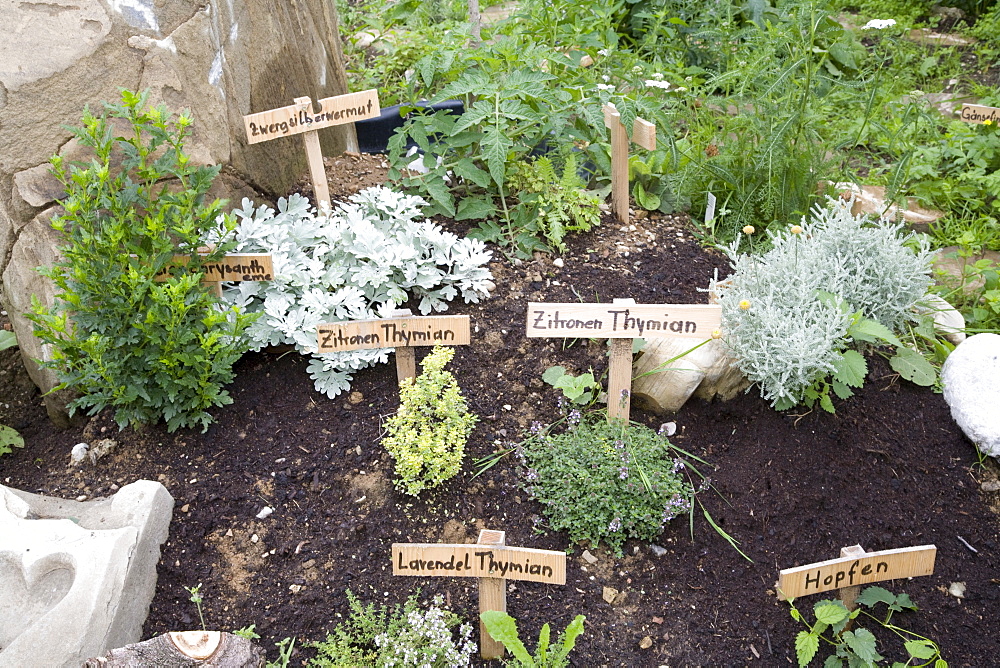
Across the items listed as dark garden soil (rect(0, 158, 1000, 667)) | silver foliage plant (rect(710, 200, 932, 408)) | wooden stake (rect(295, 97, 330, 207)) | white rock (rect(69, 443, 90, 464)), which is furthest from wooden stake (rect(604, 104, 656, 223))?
white rock (rect(69, 443, 90, 464))

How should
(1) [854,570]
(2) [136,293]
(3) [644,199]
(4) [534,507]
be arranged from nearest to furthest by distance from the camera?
(1) [854,570], (2) [136,293], (4) [534,507], (3) [644,199]

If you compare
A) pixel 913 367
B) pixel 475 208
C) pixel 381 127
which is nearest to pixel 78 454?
pixel 475 208

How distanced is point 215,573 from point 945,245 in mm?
3995

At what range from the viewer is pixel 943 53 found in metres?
6.14

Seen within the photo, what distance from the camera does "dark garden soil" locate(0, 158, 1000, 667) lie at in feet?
8.25

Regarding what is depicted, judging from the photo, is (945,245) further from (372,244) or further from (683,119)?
(372,244)

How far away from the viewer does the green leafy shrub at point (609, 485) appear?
2684 mm

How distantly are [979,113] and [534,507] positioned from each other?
302 cm

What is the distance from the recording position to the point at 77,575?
2434 millimetres

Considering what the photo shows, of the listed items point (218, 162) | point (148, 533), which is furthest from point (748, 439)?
point (218, 162)

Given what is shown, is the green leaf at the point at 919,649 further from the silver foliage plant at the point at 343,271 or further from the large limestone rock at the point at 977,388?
the silver foliage plant at the point at 343,271

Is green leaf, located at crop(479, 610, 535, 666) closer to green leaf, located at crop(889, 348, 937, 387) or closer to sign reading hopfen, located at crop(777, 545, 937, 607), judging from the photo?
sign reading hopfen, located at crop(777, 545, 937, 607)

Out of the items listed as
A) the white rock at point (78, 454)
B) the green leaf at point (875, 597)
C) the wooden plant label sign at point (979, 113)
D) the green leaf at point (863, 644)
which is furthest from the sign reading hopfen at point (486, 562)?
the wooden plant label sign at point (979, 113)

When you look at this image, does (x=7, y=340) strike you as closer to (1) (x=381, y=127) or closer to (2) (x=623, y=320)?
(1) (x=381, y=127)
